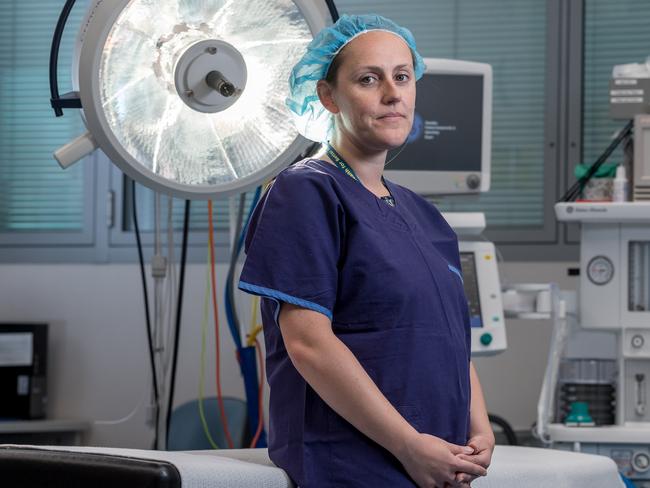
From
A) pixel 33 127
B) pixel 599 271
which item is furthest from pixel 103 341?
pixel 599 271

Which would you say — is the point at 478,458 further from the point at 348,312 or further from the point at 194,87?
the point at 194,87

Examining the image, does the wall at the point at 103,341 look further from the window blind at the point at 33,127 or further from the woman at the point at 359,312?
the woman at the point at 359,312

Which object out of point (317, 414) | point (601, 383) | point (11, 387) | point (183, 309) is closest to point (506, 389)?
point (601, 383)

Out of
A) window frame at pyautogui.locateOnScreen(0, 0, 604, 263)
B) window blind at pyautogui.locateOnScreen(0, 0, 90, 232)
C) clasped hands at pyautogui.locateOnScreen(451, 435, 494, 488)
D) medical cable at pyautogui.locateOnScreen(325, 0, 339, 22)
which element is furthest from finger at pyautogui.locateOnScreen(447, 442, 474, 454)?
window blind at pyautogui.locateOnScreen(0, 0, 90, 232)

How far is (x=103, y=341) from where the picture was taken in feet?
12.5

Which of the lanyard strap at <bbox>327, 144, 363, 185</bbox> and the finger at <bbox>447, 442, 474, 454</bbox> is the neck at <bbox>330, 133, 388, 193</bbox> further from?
the finger at <bbox>447, 442, 474, 454</bbox>

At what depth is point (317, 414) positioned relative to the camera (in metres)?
1.30

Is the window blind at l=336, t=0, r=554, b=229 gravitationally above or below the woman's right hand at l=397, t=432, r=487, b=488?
above

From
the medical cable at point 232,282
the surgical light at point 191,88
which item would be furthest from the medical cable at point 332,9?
the medical cable at point 232,282

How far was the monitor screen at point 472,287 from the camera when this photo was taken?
2493 mm

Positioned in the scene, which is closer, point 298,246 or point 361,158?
point 298,246

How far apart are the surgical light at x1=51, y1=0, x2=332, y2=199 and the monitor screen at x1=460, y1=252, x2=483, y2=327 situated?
94 centimetres

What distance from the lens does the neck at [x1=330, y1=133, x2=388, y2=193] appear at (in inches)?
55.4

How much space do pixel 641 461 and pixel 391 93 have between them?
4.73ft
